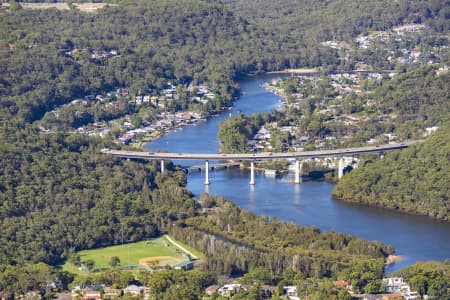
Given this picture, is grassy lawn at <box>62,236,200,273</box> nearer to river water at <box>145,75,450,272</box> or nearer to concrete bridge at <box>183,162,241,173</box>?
river water at <box>145,75,450,272</box>

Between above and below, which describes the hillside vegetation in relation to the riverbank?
above

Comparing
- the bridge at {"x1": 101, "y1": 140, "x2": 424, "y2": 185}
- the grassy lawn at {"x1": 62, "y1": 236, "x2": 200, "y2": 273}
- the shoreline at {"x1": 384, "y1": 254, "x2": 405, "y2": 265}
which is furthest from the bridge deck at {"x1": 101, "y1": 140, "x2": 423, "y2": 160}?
the shoreline at {"x1": 384, "y1": 254, "x2": 405, "y2": 265}

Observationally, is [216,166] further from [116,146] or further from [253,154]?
[116,146]

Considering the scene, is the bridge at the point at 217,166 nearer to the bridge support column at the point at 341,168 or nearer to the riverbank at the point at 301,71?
the bridge support column at the point at 341,168

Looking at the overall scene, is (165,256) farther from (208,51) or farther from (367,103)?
(208,51)

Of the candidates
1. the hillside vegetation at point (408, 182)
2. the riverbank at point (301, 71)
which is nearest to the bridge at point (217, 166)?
the hillside vegetation at point (408, 182)

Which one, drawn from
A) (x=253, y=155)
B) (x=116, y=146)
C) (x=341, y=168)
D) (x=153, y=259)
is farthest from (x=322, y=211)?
(x=116, y=146)

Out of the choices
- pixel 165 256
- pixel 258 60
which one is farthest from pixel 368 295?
pixel 258 60
